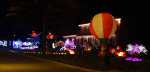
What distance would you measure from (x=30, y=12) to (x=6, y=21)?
114 ft

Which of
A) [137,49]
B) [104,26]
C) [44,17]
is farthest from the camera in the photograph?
[44,17]

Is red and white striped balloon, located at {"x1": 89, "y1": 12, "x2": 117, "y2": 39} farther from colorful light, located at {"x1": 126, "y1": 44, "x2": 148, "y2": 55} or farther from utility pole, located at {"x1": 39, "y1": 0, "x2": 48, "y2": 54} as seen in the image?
utility pole, located at {"x1": 39, "y1": 0, "x2": 48, "y2": 54}

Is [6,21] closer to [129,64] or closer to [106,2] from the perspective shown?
[106,2]

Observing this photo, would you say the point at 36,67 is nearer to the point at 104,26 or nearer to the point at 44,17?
the point at 104,26

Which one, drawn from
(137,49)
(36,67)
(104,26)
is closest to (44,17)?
(137,49)

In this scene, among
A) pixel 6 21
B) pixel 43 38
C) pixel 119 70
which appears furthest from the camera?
pixel 6 21

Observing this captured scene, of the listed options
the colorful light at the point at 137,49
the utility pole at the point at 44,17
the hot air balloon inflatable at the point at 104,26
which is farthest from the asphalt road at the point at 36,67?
the utility pole at the point at 44,17

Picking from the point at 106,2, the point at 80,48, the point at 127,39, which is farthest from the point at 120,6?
the point at 80,48

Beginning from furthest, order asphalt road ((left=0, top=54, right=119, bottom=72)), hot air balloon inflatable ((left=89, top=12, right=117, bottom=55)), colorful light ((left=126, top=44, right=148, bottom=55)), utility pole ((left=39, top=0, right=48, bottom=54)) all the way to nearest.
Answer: utility pole ((left=39, top=0, right=48, bottom=54))
colorful light ((left=126, top=44, right=148, bottom=55))
asphalt road ((left=0, top=54, right=119, bottom=72))
hot air balloon inflatable ((left=89, top=12, right=117, bottom=55))

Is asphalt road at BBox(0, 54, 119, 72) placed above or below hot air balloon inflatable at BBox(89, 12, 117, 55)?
below

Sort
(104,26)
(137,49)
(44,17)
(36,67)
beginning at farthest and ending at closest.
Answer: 1. (44,17)
2. (137,49)
3. (36,67)
4. (104,26)

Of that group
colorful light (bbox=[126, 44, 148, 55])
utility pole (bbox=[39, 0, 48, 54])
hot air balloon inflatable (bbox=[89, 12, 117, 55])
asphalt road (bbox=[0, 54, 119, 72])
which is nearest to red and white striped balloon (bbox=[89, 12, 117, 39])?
hot air balloon inflatable (bbox=[89, 12, 117, 55])

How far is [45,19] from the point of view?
5150cm

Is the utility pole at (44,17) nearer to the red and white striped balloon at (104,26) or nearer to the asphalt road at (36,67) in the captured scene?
the asphalt road at (36,67)
